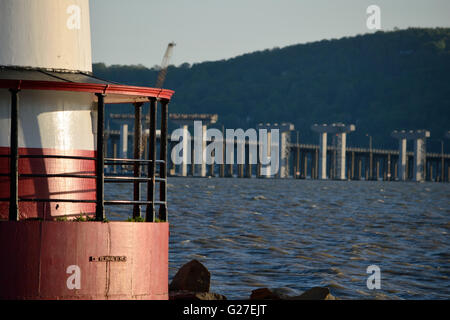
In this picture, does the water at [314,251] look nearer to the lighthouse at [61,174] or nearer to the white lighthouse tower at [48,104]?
the lighthouse at [61,174]

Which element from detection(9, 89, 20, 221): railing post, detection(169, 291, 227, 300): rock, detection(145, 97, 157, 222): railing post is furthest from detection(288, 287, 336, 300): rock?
detection(9, 89, 20, 221): railing post

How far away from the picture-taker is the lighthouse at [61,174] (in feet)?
49.3

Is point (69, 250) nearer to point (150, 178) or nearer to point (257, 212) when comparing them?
point (150, 178)

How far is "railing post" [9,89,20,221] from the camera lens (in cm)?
1516

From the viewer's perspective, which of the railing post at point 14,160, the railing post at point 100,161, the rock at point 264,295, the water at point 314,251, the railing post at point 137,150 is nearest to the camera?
the railing post at point 14,160

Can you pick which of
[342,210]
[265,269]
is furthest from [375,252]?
[342,210]

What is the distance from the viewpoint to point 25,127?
1588cm

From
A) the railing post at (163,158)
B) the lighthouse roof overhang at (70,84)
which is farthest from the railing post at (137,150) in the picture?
the lighthouse roof overhang at (70,84)

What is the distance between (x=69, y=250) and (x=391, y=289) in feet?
57.6

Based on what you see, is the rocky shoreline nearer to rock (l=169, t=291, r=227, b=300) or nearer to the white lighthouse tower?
rock (l=169, t=291, r=227, b=300)

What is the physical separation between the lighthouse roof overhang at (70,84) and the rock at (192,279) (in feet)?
23.5

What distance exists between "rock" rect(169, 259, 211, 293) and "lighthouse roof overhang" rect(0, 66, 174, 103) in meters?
7.15
